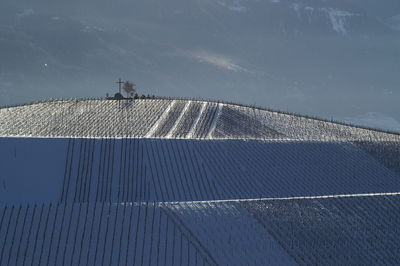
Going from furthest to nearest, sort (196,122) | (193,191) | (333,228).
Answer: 1. (196,122)
2. (193,191)
3. (333,228)

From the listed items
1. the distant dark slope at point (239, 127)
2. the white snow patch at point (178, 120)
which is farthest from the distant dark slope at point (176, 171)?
the distant dark slope at point (239, 127)

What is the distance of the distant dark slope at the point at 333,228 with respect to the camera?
129ft

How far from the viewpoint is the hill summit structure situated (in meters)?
36.3

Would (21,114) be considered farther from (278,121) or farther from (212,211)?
(212,211)

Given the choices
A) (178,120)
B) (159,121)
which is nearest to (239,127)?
(178,120)

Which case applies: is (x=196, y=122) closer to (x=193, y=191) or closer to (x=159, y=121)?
(x=159, y=121)

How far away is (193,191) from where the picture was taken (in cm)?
4600

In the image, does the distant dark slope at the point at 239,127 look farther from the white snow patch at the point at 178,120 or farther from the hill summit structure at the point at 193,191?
the white snow patch at the point at 178,120

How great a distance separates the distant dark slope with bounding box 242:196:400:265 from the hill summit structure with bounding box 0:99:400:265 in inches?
3.7

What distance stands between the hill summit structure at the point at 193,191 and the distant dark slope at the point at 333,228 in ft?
0.31

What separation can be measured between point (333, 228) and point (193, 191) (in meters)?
11.4

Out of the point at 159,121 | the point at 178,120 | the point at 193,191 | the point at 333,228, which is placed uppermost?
the point at 333,228

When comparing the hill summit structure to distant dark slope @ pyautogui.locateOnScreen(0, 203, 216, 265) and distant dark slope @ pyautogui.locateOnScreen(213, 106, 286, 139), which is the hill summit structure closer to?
distant dark slope @ pyautogui.locateOnScreen(0, 203, 216, 265)

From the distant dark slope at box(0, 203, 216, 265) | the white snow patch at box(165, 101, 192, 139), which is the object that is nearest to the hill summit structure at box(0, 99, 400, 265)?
the distant dark slope at box(0, 203, 216, 265)
